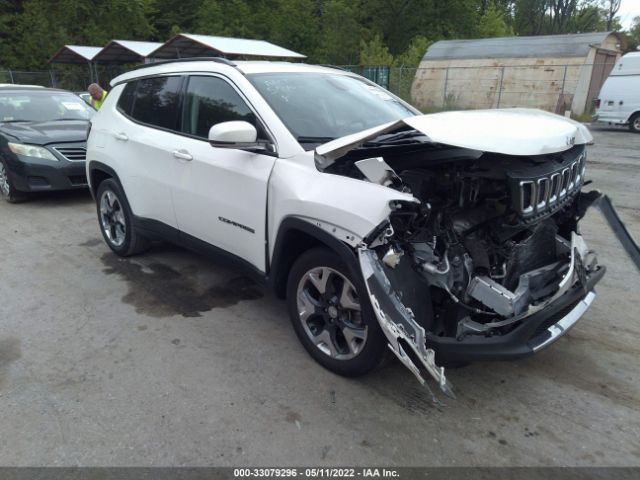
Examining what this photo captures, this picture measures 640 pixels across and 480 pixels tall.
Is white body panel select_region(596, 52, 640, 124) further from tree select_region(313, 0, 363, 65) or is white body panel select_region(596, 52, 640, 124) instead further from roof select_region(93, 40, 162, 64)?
tree select_region(313, 0, 363, 65)

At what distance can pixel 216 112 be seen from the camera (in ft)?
12.5

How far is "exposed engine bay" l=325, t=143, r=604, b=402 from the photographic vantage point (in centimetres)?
263

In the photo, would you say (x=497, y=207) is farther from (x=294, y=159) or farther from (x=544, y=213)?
(x=294, y=159)

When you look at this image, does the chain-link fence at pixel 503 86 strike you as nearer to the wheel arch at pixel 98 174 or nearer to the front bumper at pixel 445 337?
the wheel arch at pixel 98 174

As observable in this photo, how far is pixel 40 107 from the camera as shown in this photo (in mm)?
8461

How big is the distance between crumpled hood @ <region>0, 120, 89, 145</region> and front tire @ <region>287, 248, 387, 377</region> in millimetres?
5786

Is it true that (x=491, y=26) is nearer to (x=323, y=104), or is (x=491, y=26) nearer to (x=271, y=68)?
(x=271, y=68)

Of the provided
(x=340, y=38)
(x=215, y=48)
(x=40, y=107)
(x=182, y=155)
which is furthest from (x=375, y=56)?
(x=182, y=155)

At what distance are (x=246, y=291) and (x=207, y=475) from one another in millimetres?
2113

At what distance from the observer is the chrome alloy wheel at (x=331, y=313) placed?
2957 millimetres

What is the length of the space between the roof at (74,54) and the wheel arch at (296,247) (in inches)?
1037

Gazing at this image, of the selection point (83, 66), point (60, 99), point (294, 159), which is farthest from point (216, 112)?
point (83, 66)

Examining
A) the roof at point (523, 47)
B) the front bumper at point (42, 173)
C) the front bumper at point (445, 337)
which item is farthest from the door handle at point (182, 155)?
the roof at point (523, 47)

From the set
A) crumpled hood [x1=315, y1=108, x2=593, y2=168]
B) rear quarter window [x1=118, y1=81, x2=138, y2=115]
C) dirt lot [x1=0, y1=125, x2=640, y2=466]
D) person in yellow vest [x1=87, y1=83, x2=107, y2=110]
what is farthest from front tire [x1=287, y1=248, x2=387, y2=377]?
person in yellow vest [x1=87, y1=83, x2=107, y2=110]
